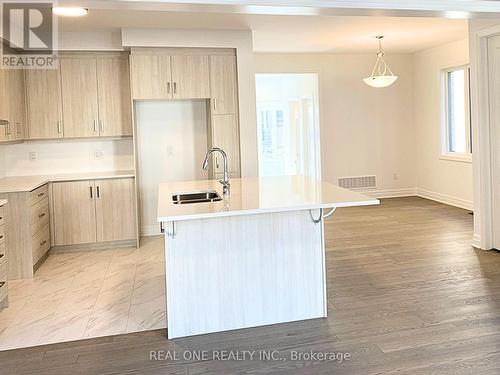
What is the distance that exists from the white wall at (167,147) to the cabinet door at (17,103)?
1.34m

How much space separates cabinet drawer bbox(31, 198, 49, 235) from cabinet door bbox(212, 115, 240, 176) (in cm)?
195

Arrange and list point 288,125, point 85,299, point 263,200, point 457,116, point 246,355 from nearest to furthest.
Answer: point 246,355 < point 263,200 < point 85,299 < point 457,116 < point 288,125

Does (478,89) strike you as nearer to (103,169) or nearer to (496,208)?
(496,208)

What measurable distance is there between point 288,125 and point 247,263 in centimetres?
689

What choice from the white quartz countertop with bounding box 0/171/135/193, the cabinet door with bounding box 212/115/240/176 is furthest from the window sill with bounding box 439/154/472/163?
the white quartz countertop with bounding box 0/171/135/193

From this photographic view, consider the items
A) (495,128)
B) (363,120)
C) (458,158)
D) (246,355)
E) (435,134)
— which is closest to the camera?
(246,355)

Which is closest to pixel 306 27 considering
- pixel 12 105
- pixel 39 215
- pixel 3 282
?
pixel 12 105

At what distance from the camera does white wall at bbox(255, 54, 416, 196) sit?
808 cm

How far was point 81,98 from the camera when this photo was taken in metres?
5.46

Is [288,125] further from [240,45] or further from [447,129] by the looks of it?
[240,45]

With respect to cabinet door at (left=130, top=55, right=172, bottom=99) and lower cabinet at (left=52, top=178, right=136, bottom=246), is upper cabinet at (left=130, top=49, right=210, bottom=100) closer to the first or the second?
cabinet door at (left=130, top=55, right=172, bottom=99)

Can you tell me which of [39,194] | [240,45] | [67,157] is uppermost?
[240,45]

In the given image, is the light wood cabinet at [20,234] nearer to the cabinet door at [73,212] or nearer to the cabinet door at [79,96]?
the cabinet door at [73,212]

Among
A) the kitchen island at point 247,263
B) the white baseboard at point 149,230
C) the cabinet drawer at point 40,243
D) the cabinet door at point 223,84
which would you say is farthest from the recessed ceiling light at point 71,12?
the white baseboard at point 149,230
